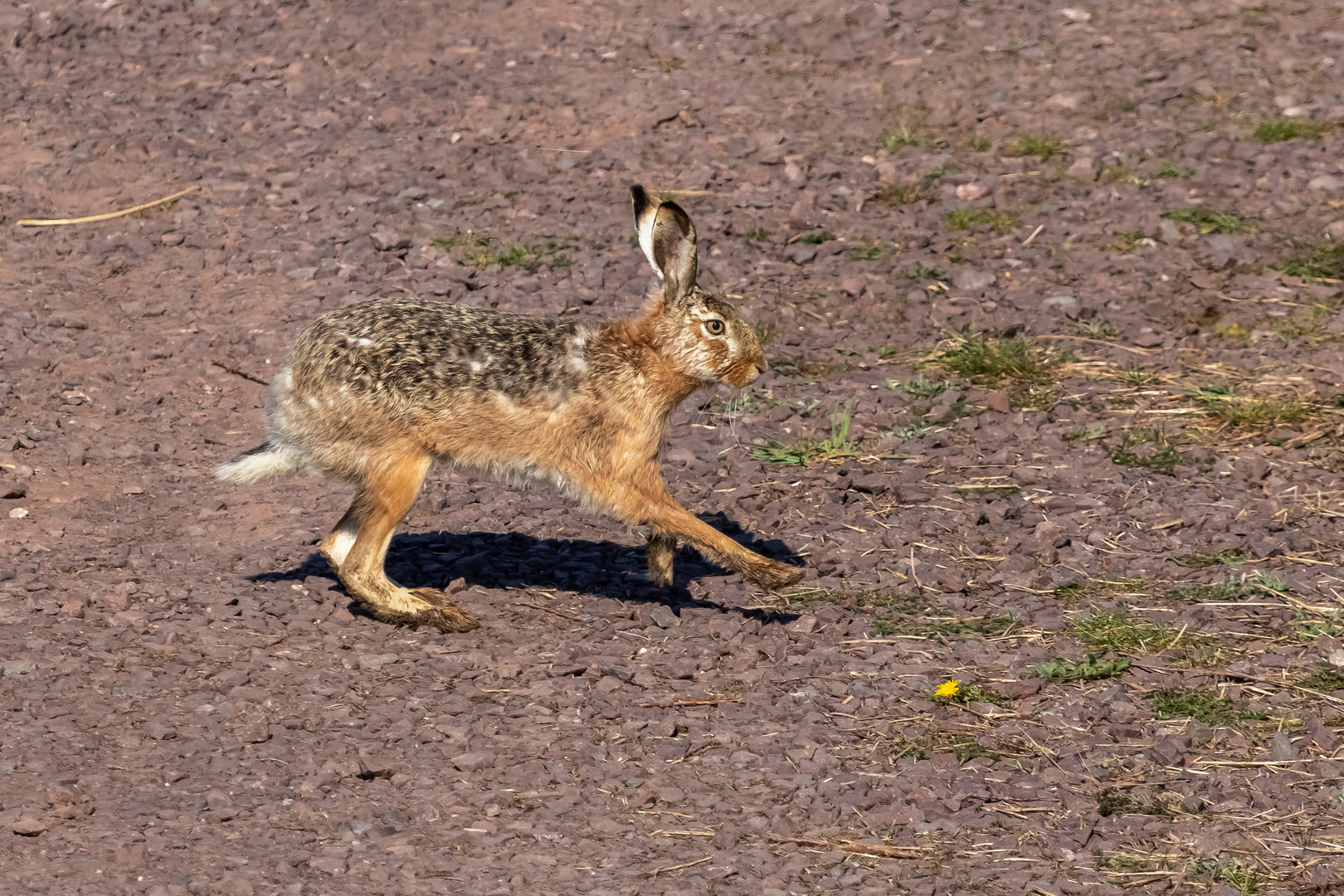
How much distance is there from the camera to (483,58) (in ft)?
41.5

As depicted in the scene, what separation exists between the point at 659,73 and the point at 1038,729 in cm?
819

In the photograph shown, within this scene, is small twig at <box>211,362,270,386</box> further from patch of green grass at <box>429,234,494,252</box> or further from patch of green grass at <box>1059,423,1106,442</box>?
patch of green grass at <box>1059,423,1106,442</box>

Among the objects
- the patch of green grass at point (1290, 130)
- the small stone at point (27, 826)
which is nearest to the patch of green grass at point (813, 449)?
the small stone at point (27, 826)

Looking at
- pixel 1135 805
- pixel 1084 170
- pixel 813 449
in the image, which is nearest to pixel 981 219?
pixel 1084 170

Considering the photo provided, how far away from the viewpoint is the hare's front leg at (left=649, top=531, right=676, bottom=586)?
270 inches

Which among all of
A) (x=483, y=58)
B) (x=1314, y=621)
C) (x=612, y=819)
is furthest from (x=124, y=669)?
(x=483, y=58)

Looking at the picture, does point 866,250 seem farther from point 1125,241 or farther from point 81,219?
point 81,219

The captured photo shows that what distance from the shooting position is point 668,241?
6.61 m

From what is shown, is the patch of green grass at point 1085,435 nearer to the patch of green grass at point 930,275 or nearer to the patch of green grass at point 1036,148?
the patch of green grass at point 930,275

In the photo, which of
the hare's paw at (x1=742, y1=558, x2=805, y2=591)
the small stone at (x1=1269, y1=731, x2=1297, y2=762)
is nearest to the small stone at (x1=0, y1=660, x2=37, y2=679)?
the hare's paw at (x1=742, y1=558, x2=805, y2=591)

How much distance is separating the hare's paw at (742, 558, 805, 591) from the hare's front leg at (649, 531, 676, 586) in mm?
512

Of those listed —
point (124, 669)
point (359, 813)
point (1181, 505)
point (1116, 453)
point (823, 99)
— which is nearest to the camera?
point (359, 813)

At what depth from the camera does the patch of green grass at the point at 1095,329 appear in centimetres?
921

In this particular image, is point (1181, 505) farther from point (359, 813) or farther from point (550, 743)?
point (359, 813)
